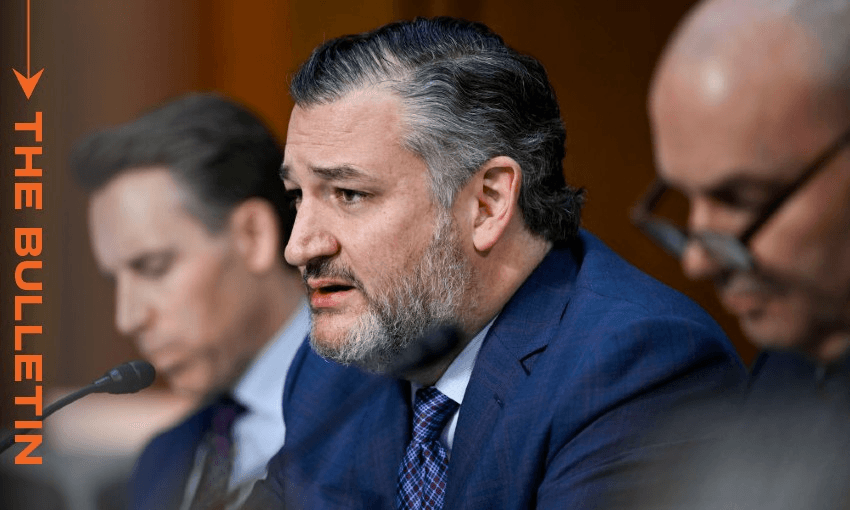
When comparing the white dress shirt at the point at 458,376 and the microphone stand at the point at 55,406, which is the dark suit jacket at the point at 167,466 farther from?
the white dress shirt at the point at 458,376

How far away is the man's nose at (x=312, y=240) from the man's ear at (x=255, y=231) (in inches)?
16.4

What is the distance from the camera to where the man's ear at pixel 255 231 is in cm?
174

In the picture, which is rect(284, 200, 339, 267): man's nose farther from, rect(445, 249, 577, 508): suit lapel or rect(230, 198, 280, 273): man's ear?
rect(230, 198, 280, 273): man's ear

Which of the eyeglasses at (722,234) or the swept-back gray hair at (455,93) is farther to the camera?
the swept-back gray hair at (455,93)

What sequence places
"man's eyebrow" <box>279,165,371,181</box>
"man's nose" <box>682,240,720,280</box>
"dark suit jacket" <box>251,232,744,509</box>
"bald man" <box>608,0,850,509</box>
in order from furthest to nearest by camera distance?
1. "man's eyebrow" <box>279,165,371,181</box>
2. "dark suit jacket" <box>251,232,744,509</box>
3. "man's nose" <box>682,240,720,280</box>
4. "bald man" <box>608,0,850,509</box>

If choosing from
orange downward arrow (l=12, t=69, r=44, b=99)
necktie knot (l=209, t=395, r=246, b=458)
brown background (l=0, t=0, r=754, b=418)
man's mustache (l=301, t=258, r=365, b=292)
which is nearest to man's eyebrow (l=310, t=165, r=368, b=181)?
man's mustache (l=301, t=258, r=365, b=292)

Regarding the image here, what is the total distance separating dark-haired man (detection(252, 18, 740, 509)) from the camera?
1277mm

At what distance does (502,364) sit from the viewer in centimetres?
130

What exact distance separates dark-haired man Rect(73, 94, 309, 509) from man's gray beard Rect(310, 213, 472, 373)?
15.5 inches

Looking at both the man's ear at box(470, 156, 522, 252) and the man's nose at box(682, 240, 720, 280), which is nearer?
the man's nose at box(682, 240, 720, 280)

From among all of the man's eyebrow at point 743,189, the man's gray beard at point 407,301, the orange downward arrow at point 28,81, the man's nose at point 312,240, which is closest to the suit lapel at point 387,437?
the man's gray beard at point 407,301

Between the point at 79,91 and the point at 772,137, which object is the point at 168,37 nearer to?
the point at 79,91

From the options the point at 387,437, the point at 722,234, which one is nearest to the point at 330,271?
the point at 387,437

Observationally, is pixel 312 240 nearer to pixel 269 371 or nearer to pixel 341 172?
pixel 341 172
